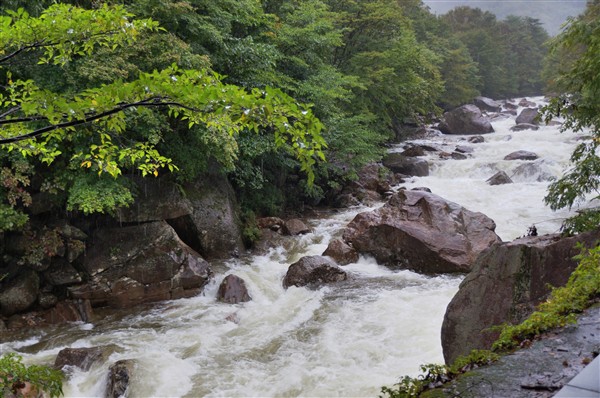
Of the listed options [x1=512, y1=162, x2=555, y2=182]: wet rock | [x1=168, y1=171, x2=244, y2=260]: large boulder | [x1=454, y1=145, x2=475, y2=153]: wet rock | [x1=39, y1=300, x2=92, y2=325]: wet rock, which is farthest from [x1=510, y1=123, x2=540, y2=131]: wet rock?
[x1=39, y1=300, x2=92, y2=325]: wet rock

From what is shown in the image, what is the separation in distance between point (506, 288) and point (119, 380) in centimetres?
580

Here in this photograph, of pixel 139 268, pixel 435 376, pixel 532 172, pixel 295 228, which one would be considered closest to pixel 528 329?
pixel 435 376

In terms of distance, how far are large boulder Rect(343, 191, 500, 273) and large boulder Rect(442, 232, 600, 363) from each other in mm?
4869

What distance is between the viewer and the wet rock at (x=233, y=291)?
9.73 metres

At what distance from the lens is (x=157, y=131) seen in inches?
386

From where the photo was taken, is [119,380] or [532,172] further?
[532,172]

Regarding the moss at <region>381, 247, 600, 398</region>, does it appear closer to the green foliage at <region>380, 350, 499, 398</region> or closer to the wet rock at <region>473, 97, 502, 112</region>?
the green foliage at <region>380, 350, 499, 398</region>

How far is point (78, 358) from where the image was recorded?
705 centimetres

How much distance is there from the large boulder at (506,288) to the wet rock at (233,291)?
514cm

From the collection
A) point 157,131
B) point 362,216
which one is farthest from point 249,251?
point 157,131

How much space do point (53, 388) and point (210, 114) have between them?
2607 mm

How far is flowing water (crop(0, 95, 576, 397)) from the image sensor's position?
6.57 m

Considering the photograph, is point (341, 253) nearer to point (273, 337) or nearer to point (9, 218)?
point (273, 337)

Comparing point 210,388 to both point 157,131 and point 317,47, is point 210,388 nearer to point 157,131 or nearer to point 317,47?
point 157,131
